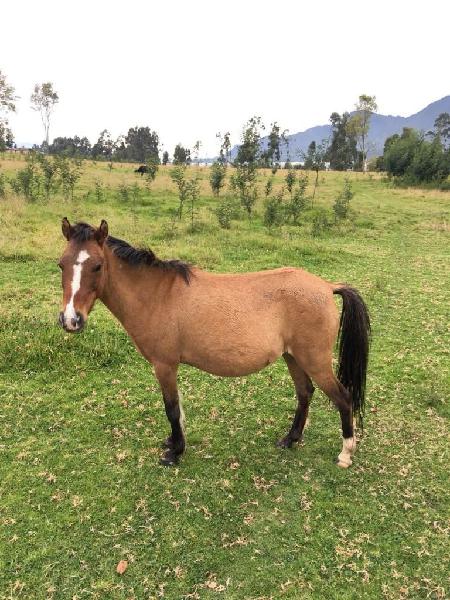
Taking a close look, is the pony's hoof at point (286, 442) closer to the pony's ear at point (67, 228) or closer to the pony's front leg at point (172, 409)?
the pony's front leg at point (172, 409)

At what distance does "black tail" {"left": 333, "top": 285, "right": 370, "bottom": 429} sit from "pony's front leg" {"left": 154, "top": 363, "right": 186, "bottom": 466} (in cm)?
181

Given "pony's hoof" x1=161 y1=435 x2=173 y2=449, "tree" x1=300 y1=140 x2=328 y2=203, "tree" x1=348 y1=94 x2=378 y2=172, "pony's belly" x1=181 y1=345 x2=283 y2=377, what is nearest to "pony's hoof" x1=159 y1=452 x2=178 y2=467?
"pony's hoof" x1=161 y1=435 x2=173 y2=449

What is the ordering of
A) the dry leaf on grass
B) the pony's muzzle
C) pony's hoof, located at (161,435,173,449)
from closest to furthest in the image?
1. the dry leaf on grass
2. the pony's muzzle
3. pony's hoof, located at (161,435,173,449)

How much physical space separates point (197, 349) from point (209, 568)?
6.13ft

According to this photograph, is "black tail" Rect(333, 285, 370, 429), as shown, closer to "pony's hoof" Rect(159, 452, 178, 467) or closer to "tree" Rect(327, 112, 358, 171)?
"pony's hoof" Rect(159, 452, 178, 467)

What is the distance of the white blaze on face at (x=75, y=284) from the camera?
358 cm

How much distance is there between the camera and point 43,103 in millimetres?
68312

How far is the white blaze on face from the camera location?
3582 mm

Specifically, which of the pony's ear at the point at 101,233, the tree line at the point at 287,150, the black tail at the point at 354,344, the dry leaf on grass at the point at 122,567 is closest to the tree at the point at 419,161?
the tree line at the point at 287,150

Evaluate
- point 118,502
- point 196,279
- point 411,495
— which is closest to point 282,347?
point 196,279

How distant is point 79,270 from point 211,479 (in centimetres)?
246

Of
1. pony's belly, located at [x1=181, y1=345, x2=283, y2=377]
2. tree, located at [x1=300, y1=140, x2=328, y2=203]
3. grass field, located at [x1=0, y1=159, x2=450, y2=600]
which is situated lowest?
grass field, located at [x1=0, y1=159, x2=450, y2=600]

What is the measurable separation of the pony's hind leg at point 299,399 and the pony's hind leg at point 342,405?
1.37 ft

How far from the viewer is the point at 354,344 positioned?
4.68 m
